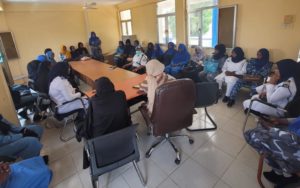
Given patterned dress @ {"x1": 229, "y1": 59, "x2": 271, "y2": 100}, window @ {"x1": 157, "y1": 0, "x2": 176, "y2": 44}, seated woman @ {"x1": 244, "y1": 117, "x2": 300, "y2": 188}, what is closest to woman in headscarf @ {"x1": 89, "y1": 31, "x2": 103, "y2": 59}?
window @ {"x1": 157, "y1": 0, "x2": 176, "y2": 44}

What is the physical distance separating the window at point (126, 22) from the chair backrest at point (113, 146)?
7312 mm

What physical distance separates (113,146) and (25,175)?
2.16 ft

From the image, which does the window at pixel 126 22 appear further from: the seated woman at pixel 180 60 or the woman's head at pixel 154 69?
the woman's head at pixel 154 69

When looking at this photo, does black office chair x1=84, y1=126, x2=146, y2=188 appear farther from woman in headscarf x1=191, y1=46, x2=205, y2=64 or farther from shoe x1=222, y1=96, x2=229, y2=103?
woman in headscarf x1=191, y1=46, x2=205, y2=64

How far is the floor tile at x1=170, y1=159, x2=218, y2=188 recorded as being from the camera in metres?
1.72

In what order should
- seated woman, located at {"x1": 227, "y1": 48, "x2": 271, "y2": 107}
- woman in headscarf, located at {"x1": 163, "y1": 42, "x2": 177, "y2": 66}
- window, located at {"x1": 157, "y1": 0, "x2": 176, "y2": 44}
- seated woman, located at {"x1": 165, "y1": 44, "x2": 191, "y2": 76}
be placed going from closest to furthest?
seated woman, located at {"x1": 227, "y1": 48, "x2": 271, "y2": 107}
seated woman, located at {"x1": 165, "y1": 44, "x2": 191, "y2": 76}
woman in headscarf, located at {"x1": 163, "y1": 42, "x2": 177, "y2": 66}
window, located at {"x1": 157, "y1": 0, "x2": 176, "y2": 44}

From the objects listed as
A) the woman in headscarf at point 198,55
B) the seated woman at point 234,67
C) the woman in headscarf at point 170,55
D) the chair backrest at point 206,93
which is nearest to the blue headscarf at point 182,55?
the woman in headscarf at point 198,55

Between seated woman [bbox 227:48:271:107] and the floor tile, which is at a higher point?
seated woman [bbox 227:48:271:107]

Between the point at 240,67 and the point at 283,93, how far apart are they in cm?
168

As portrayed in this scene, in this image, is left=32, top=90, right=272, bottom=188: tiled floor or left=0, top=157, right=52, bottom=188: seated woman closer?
left=0, top=157, right=52, bottom=188: seated woman

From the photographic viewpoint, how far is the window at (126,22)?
7.91 metres

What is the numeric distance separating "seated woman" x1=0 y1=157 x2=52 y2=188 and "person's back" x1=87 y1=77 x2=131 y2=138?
450 millimetres

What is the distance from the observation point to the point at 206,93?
240cm

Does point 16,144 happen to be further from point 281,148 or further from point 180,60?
point 180,60
